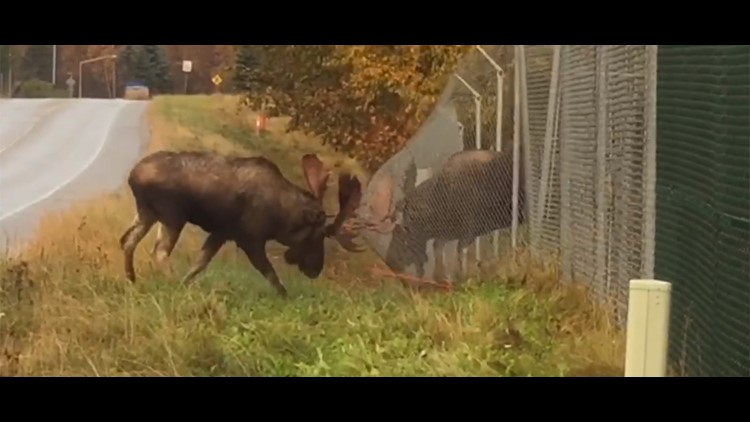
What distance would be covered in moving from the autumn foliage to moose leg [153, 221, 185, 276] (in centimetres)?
71

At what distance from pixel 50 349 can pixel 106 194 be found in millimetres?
788

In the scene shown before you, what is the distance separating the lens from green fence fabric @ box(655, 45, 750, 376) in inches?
186

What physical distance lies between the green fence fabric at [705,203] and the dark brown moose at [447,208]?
0.82 m

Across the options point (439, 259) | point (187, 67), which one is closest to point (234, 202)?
point (187, 67)

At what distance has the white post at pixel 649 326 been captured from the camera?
3.34 metres

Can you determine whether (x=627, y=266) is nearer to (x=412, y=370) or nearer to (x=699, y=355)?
(x=699, y=355)

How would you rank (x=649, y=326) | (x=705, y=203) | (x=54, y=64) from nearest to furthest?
(x=649, y=326), (x=705, y=203), (x=54, y=64)

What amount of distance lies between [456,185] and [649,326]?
2761mm

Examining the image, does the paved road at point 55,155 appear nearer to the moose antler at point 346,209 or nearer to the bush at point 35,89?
the bush at point 35,89

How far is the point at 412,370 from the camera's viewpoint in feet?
19.6

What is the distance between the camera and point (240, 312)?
6.02 meters

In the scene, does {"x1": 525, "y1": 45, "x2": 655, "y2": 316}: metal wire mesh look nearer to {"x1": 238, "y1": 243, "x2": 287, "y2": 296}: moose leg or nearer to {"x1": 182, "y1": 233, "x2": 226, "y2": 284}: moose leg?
{"x1": 238, "y1": 243, "x2": 287, "y2": 296}: moose leg

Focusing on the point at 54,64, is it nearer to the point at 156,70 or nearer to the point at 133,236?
the point at 156,70

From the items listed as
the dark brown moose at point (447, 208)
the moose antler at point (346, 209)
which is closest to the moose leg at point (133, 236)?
the moose antler at point (346, 209)
